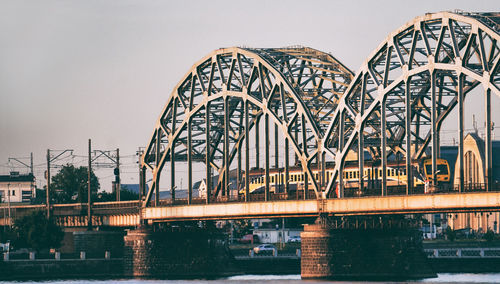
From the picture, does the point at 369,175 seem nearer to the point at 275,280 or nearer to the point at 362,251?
the point at 362,251

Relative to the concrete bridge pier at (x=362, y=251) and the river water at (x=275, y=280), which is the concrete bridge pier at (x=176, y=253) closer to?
the river water at (x=275, y=280)

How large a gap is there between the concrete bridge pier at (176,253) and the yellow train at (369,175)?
838cm

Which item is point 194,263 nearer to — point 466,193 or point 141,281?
point 141,281

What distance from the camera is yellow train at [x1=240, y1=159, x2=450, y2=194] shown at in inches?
5994

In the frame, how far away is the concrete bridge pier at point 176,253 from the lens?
18800 centimetres

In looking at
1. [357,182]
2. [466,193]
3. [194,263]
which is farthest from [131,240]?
[466,193]

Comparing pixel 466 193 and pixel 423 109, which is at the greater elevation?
pixel 423 109

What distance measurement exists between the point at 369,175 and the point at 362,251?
12.0 metres

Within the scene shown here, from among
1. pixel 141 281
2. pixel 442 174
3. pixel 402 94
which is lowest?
pixel 141 281

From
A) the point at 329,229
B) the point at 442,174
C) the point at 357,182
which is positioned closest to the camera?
the point at 442,174

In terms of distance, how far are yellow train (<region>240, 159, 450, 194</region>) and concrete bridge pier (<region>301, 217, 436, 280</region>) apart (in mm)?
5166

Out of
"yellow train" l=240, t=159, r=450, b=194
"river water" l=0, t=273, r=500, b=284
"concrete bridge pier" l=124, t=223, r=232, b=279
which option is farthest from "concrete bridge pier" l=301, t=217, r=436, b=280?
"concrete bridge pier" l=124, t=223, r=232, b=279

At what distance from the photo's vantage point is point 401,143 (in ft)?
573

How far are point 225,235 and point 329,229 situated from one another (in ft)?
110
